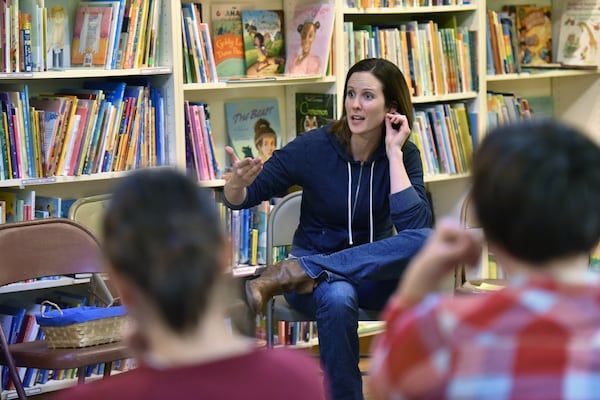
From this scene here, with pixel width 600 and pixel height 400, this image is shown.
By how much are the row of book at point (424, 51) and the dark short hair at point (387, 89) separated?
26.5 inches

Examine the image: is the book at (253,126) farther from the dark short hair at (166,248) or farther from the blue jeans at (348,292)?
the dark short hair at (166,248)

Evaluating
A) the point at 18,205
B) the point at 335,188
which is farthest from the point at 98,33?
the point at 335,188

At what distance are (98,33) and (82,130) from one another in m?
0.36

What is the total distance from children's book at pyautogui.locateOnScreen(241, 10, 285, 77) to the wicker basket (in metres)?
1.45

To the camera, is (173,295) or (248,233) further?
(248,233)

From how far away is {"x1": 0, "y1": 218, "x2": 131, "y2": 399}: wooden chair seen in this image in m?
2.84

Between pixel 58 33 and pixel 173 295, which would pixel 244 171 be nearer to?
pixel 58 33

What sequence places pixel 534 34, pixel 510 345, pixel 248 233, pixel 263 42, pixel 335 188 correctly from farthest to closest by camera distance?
pixel 534 34 < pixel 263 42 < pixel 248 233 < pixel 335 188 < pixel 510 345

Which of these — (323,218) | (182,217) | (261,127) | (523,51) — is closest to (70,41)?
(261,127)

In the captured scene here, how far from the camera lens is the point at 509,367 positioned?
1085 mm

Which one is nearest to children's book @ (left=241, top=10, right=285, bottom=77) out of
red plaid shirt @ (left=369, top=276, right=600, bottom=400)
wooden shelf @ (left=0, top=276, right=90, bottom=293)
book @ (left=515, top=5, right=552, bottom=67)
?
wooden shelf @ (left=0, top=276, right=90, bottom=293)

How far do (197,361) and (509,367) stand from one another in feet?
1.13

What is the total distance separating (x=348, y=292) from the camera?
303cm

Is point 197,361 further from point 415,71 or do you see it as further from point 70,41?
point 415,71
